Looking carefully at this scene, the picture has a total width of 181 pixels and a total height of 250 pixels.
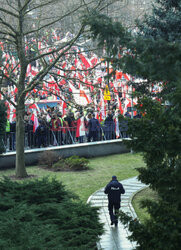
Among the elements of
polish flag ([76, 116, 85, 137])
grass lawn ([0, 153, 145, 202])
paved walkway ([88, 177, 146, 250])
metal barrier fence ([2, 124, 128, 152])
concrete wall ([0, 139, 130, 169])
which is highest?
polish flag ([76, 116, 85, 137])

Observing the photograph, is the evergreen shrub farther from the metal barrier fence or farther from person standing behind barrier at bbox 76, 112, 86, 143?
person standing behind barrier at bbox 76, 112, 86, 143

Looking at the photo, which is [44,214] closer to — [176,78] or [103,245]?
[103,245]

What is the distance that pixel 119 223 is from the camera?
36.3ft

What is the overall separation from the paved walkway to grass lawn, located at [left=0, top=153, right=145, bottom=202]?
0.53m

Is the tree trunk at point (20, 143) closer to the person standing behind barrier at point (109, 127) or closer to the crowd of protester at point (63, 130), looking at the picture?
the crowd of protester at point (63, 130)

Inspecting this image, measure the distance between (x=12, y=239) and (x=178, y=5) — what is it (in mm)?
8670

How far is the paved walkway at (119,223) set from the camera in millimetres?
9289

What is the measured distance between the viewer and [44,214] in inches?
332

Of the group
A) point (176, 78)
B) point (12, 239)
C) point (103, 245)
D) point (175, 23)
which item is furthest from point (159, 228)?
point (175, 23)

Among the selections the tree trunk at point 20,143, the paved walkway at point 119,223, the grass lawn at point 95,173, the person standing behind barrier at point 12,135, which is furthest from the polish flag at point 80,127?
the paved walkway at point 119,223

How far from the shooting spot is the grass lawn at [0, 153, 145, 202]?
591 inches

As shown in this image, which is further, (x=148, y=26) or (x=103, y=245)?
(x=148, y=26)

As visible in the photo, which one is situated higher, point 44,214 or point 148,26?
point 148,26

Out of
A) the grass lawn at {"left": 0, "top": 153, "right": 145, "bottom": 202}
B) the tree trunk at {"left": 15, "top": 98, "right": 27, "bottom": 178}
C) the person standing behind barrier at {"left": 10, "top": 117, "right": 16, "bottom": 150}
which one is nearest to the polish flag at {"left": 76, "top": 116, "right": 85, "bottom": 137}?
the grass lawn at {"left": 0, "top": 153, "right": 145, "bottom": 202}
